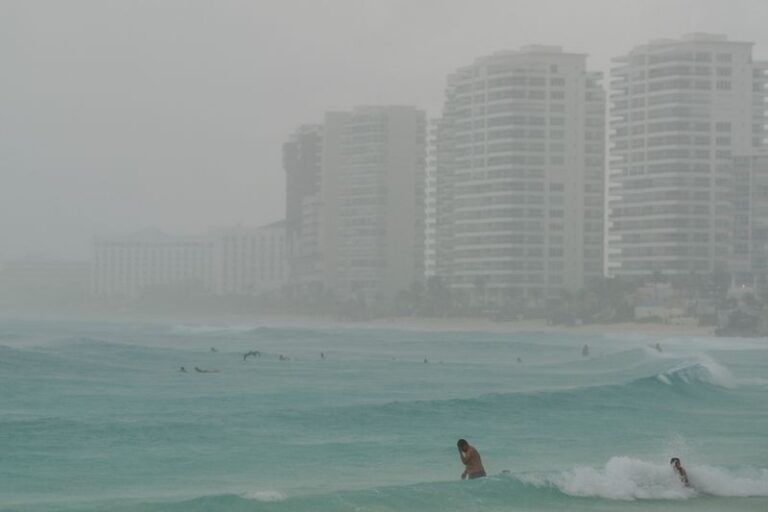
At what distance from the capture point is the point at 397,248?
198 m

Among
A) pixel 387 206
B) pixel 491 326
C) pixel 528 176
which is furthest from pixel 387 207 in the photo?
pixel 491 326

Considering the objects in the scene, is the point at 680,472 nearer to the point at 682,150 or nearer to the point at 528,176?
the point at 682,150

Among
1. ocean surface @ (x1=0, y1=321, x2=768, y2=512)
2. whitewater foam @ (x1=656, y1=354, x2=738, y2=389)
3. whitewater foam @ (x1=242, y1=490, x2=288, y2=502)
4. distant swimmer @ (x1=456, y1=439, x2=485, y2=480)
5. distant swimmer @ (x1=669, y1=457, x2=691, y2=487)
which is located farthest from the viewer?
whitewater foam @ (x1=656, y1=354, x2=738, y2=389)

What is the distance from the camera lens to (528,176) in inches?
6969

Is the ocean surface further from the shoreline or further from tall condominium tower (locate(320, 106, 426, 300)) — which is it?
tall condominium tower (locate(320, 106, 426, 300))

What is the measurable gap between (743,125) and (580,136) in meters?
17.2

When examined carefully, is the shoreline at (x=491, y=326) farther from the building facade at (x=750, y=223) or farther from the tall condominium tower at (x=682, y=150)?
the building facade at (x=750, y=223)

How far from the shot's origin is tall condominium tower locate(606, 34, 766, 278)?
545 ft

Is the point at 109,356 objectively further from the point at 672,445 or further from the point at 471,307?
the point at 471,307

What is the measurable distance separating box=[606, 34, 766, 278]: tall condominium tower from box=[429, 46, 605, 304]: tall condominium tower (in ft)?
22.9

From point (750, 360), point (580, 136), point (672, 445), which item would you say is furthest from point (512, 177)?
point (672, 445)

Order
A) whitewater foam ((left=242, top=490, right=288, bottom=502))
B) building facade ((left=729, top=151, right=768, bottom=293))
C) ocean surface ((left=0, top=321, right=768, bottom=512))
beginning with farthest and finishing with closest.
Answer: building facade ((left=729, top=151, right=768, bottom=293)) < ocean surface ((left=0, top=321, right=768, bottom=512)) < whitewater foam ((left=242, top=490, right=288, bottom=502))

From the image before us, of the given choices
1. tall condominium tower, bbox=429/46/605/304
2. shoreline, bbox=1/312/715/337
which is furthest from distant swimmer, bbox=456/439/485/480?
tall condominium tower, bbox=429/46/605/304

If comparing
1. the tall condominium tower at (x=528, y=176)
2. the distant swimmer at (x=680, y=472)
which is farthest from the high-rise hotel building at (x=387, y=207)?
the distant swimmer at (x=680, y=472)
